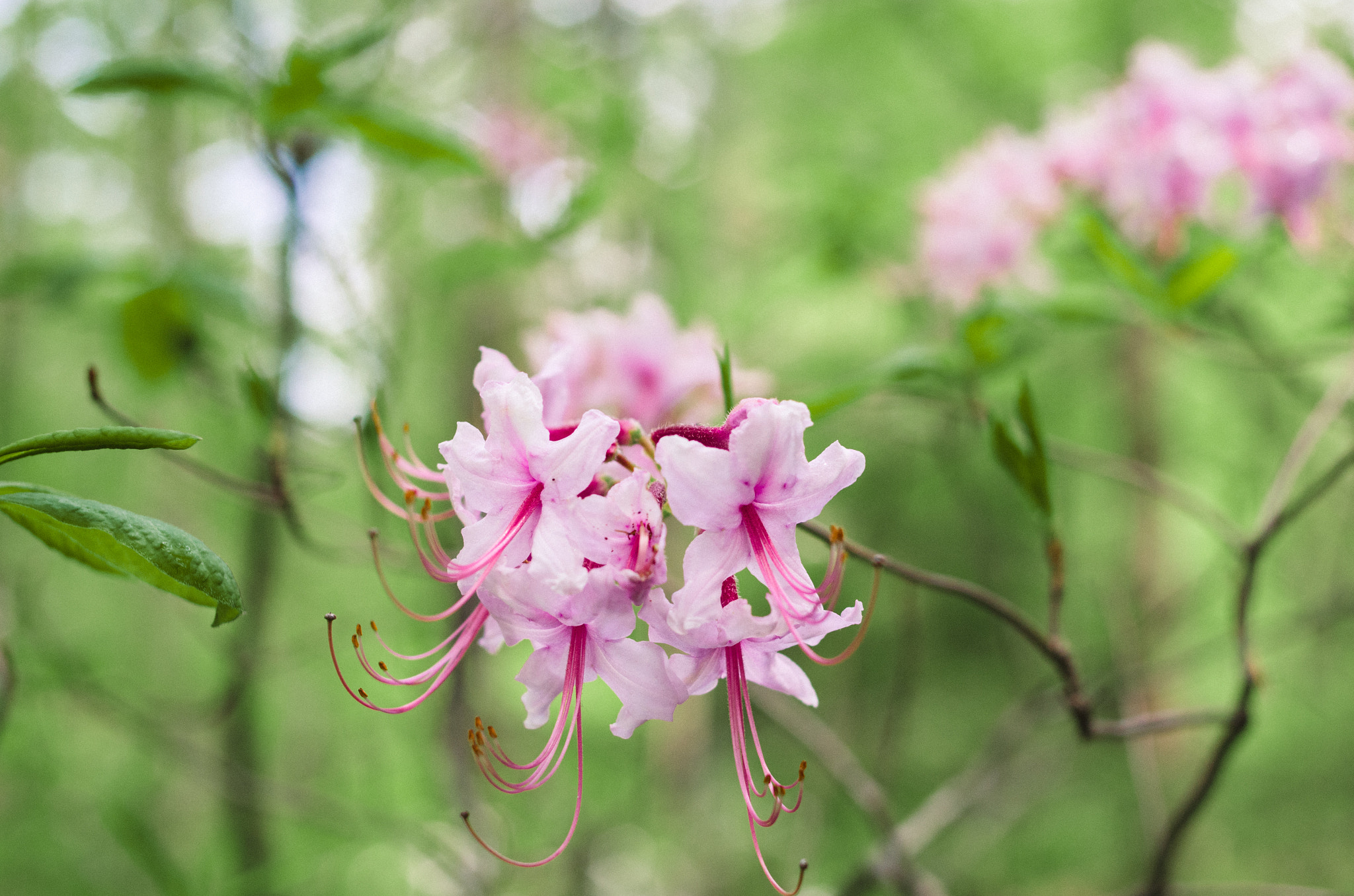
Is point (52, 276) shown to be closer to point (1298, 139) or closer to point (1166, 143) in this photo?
point (1166, 143)

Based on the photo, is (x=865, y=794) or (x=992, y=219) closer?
(x=865, y=794)

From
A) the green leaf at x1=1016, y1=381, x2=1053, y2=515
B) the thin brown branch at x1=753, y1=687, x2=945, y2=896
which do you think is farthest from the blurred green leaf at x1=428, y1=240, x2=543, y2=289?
the green leaf at x1=1016, y1=381, x2=1053, y2=515

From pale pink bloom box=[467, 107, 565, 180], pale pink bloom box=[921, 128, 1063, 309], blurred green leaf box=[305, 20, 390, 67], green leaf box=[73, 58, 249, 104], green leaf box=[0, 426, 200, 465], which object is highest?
blurred green leaf box=[305, 20, 390, 67]

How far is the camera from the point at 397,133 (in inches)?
42.5

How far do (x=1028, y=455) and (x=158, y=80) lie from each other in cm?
112

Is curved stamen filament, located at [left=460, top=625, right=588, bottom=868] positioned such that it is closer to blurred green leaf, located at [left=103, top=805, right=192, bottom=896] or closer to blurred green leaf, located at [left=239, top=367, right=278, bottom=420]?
blurred green leaf, located at [left=239, top=367, right=278, bottom=420]

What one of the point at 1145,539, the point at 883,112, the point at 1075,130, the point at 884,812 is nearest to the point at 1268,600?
the point at 1145,539

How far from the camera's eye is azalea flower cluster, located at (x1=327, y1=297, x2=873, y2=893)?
2.22 feet

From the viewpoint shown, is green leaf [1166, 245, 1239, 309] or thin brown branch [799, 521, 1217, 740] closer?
thin brown branch [799, 521, 1217, 740]

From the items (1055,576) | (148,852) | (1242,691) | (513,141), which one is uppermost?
(1055,576)

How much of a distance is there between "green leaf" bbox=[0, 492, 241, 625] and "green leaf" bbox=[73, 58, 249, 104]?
2.18 feet

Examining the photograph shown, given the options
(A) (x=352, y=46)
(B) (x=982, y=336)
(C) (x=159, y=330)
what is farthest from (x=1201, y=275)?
(C) (x=159, y=330)

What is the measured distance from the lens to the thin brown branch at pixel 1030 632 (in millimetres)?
748

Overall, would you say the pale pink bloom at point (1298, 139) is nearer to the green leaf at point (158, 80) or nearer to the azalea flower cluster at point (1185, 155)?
the azalea flower cluster at point (1185, 155)
